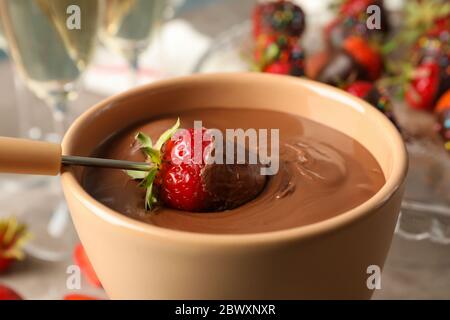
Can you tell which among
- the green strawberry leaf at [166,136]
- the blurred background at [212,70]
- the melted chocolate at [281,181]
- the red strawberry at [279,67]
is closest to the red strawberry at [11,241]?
the blurred background at [212,70]

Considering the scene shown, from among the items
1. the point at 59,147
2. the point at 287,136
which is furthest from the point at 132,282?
the point at 287,136

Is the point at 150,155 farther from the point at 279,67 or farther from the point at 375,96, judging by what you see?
the point at 279,67

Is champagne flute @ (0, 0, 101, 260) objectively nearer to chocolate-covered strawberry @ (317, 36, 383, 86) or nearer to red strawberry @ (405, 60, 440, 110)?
chocolate-covered strawberry @ (317, 36, 383, 86)

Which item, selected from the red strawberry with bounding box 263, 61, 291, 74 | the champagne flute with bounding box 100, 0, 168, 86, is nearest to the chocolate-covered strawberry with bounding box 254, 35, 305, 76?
the red strawberry with bounding box 263, 61, 291, 74

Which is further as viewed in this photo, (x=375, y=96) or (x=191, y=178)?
(x=375, y=96)

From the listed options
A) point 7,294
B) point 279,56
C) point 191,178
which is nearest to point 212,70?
point 279,56

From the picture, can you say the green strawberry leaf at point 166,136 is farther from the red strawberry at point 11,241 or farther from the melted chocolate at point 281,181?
the red strawberry at point 11,241
